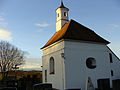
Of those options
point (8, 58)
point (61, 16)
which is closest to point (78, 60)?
point (61, 16)

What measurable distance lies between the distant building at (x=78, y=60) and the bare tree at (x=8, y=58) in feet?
59.2

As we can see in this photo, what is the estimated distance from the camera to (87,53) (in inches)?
761

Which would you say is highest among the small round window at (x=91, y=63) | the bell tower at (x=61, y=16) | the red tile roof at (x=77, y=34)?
the bell tower at (x=61, y=16)

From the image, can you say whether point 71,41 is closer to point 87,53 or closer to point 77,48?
point 77,48

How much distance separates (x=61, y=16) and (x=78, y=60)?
8.86 meters

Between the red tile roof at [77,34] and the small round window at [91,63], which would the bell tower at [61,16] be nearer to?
the red tile roof at [77,34]

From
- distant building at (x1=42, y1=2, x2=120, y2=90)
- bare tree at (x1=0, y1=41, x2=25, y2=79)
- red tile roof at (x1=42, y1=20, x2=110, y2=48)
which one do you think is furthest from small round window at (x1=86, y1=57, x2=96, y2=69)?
bare tree at (x1=0, y1=41, x2=25, y2=79)

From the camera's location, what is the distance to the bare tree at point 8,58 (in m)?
36.8

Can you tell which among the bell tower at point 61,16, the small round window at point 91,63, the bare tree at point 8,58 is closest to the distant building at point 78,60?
the small round window at point 91,63

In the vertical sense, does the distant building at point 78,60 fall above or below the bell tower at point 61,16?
below

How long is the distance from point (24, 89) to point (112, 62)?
46.3ft

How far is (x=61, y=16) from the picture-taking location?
81.8 ft

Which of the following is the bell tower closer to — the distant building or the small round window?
the distant building

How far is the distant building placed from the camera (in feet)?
59.3
